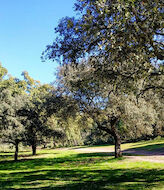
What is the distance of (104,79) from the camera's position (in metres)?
10.0

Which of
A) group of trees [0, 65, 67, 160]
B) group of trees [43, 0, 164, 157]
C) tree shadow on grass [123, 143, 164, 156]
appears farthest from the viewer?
tree shadow on grass [123, 143, 164, 156]

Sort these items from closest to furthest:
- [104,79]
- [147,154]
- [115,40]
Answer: [115,40]
[104,79]
[147,154]

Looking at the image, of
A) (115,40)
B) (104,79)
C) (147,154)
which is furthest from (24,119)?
(115,40)

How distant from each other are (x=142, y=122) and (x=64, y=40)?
14630mm

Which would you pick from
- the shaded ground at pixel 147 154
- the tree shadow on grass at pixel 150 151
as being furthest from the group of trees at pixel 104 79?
the tree shadow on grass at pixel 150 151

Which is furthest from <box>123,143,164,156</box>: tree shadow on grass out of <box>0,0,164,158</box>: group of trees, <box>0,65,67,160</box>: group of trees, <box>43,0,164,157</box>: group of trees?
<box>43,0,164,157</box>: group of trees

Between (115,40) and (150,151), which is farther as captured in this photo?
(150,151)

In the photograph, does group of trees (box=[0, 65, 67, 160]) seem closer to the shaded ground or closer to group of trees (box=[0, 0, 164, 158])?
group of trees (box=[0, 0, 164, 158])

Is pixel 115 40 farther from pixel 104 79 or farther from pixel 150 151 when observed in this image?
pixel 150 151

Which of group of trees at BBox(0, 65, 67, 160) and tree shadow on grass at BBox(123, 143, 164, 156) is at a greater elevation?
group of trees at BBox(0, 65, 67, 160)

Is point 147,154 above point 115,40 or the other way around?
the other way around

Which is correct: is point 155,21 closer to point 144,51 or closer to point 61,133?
point 144,51

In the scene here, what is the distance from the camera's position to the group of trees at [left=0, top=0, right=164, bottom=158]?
6949mm

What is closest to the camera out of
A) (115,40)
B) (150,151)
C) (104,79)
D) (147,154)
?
(115,40)
